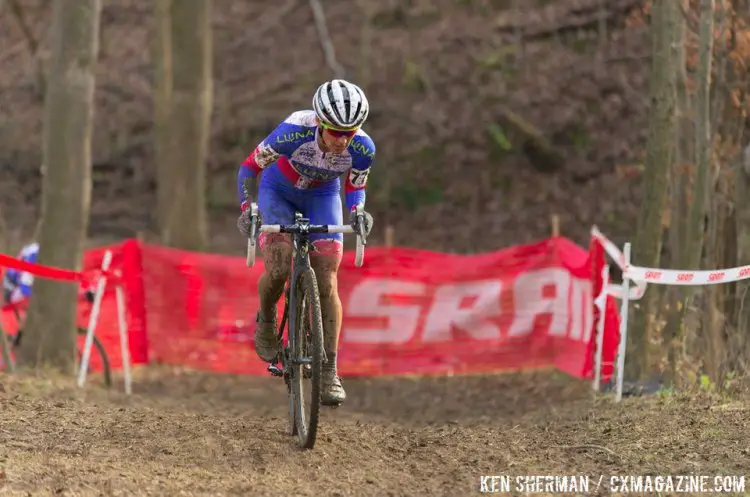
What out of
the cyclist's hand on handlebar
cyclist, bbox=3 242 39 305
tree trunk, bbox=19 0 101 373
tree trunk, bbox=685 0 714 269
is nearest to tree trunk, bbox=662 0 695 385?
tree trunk, bbox=685 0 714 269

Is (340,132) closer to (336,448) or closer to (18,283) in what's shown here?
(336,448)

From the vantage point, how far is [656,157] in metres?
10.4

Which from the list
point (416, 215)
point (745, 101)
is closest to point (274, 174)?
point (745, 101)

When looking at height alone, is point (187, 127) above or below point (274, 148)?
above

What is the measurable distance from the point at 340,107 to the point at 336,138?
0.27 metres

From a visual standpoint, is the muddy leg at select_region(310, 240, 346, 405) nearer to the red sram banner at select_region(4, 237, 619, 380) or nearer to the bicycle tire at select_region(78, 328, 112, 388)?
the bicycle tire at select_region(78, 328, 112, 388)

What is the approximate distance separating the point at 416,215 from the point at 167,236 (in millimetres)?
6717

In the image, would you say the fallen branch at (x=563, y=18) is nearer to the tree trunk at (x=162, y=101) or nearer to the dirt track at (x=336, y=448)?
the tree trunk at (x=162, y=101)

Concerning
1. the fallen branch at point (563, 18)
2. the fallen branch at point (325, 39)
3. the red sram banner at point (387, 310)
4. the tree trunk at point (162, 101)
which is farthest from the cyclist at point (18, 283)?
the fallen branch at point (563, 18)

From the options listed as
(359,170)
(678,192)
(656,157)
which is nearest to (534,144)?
(678,192)

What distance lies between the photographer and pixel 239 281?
1411 cm

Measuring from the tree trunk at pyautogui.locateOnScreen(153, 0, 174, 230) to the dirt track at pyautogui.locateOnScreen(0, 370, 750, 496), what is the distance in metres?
9.80

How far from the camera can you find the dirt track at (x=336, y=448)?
615 centimetres

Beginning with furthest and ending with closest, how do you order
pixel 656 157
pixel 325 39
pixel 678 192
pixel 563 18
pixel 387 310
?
pixel 325 39 < pixel 563 18 < pixel 387 310 < pixel 678 192 < pixel 656 157
